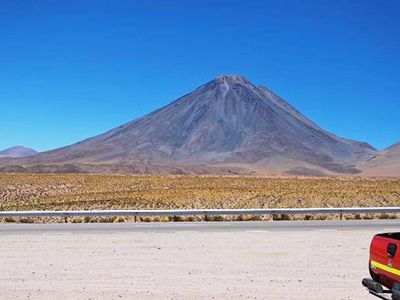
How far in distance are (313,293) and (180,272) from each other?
3023 mm

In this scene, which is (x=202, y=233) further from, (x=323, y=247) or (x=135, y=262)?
(x=135, y=262)

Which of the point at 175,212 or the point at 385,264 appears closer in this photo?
the point at 385,264

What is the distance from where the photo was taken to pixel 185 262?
1259 centimetres

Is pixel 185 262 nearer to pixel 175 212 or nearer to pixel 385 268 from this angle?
pixel 385 268

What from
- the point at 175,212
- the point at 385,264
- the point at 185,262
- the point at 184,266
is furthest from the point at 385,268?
the point at 175,212

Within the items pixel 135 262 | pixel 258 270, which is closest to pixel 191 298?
pixel 258 270

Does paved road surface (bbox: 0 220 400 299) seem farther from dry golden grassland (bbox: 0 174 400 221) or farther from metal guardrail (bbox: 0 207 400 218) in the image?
dry golden grassland (bbox: 0 174 400 221)

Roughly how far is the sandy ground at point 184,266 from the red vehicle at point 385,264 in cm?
160

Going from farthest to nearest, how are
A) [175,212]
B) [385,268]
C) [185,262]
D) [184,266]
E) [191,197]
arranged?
[191,197]
[175,212]
[185,262]
[184,266]
[385,268]

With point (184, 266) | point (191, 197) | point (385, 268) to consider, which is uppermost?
point (191, 197)

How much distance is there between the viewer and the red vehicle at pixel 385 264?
7.27 m

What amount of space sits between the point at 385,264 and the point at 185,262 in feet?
19.3

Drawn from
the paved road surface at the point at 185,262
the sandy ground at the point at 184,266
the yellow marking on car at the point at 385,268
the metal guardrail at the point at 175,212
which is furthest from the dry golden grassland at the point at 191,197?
the yellow marking on car at the point at 385,268

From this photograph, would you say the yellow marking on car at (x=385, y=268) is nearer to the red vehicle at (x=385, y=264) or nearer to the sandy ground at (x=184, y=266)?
the red vehicle at (x=385, y=264)
